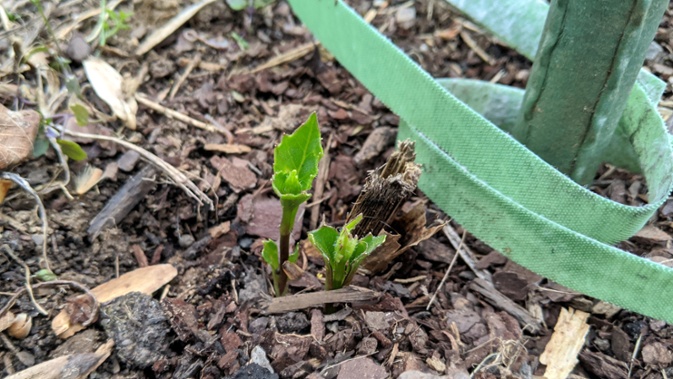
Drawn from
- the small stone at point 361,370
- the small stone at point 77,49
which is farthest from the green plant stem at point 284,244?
the small stone at point 77,49

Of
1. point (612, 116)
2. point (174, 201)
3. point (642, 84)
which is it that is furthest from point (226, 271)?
point (642, 84)

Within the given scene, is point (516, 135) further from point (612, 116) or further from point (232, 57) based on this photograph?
point (232, 57)

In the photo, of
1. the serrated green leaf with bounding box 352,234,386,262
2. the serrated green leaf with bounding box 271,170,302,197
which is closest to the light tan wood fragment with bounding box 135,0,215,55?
the serrated green leaf with bounding box 271,170,302,197

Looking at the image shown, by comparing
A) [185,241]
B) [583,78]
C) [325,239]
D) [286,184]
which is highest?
[583,78]

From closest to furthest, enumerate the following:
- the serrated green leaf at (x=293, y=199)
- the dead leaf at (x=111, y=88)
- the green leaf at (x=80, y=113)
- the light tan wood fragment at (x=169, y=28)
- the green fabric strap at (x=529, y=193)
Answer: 1. the serrated green leaf at (x=293, y=199)
2. the green fabric strap at (x=529, y=193)
3. the green leaf at (x=80, y=113)
4. the dead leaf at (x=111, y=88)
5. the light tan wood fragment at (x=169, y=28)

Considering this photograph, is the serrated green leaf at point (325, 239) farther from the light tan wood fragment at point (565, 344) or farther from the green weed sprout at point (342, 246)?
the light tan wood fragment at point (565, 344)

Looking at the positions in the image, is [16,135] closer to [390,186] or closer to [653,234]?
[390,186]

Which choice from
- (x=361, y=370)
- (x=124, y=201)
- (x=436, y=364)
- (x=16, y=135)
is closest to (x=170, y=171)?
(x=124, y=201)
